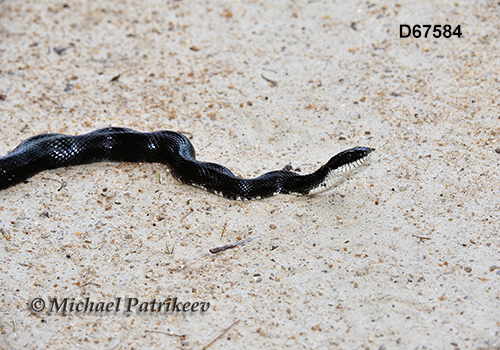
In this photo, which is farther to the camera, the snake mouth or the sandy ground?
the snake mouth

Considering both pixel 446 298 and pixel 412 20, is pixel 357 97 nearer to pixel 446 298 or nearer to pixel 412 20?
pixel 412 20

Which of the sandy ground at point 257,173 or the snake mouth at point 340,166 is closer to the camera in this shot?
the sandy ground at point 257,173

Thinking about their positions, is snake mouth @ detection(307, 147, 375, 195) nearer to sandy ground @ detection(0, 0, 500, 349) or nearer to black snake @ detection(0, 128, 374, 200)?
black snake @ detection(0, 128, 374, 200)

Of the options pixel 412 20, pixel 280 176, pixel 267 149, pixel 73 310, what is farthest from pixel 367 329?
pixel 412 20

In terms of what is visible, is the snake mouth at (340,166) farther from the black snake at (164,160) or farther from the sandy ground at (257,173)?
the sandy ground at (257,173)

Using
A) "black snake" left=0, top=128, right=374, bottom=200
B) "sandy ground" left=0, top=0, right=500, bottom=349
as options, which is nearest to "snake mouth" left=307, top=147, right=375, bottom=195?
"black snake" left=0, top=128, right=374, bottom=200

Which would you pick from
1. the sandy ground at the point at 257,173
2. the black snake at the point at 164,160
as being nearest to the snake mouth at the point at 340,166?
the black snake at the point at 164,160
